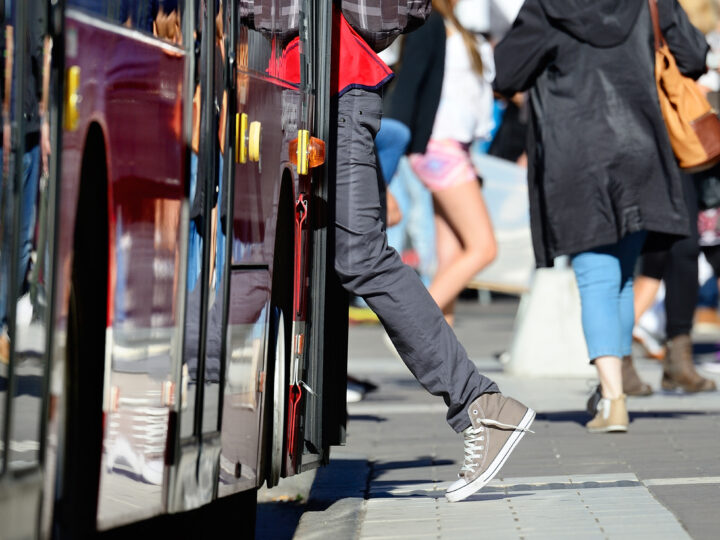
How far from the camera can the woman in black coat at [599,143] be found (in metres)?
6.54

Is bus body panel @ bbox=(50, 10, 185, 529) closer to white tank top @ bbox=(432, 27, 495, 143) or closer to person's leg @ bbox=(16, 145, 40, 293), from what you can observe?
person's leg @ bbox=(16, 145, 40, 293)

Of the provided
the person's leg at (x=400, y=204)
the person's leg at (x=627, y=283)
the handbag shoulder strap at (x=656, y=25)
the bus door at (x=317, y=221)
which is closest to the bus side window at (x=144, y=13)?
the bus door at (x=317, y=221)

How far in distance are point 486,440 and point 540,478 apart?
0.65 metres

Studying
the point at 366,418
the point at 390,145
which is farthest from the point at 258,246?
the point at 390,145

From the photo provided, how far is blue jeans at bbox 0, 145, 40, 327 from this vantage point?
270 centimetres

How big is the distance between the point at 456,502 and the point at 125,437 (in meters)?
1.70

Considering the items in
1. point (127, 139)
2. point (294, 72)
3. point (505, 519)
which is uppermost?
point (294, 72)

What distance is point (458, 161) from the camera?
29.3 feet

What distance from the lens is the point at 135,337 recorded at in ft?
10.5

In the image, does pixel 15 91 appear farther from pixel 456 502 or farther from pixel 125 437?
pixel 456 502

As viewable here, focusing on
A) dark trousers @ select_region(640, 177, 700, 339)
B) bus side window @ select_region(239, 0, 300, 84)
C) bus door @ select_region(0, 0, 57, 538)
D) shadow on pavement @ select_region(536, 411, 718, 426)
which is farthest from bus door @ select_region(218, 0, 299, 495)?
dark trousers @ select_region(640, 177, 700, 339)

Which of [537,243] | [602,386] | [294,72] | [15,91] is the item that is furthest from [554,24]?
[15,91]

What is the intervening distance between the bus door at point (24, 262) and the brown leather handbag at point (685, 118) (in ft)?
14.2

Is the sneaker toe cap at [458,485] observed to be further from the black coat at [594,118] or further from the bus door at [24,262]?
the black coat at [594,118]
